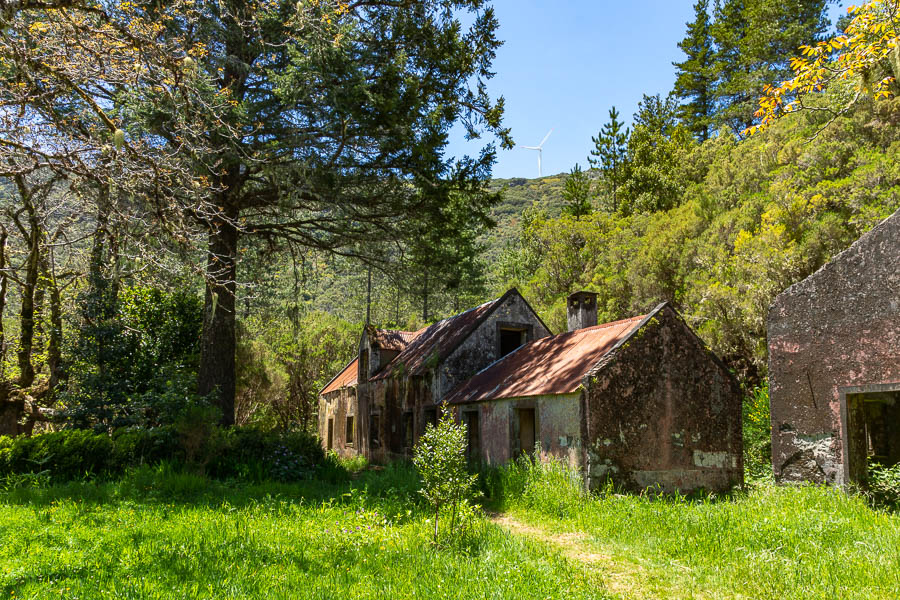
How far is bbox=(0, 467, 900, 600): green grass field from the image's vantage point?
6.19 meters

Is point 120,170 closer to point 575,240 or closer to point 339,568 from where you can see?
point 339,568

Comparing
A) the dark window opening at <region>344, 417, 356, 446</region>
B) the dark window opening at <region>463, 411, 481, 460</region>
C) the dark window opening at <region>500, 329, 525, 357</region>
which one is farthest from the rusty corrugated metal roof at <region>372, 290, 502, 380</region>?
the dark window opening at <region>344, 417, 356, 446</region>

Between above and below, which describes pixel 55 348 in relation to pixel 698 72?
below

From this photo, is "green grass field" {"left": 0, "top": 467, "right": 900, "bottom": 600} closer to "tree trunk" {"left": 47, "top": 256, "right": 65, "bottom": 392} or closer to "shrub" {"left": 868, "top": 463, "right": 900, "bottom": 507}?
"shrub" {"left": 868, "top": 463, "right": 900, "bottom": 507}

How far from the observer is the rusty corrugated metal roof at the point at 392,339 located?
922 inches

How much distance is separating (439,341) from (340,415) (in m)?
9.10

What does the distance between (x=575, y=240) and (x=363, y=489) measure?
2127cm

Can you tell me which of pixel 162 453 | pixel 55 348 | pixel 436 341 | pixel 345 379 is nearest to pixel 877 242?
pixel 436 341

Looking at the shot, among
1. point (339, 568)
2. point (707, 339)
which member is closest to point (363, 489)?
point (339, 568)

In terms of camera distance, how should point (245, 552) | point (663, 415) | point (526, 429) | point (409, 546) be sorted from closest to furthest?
point (245, 552) < point (409, 546) < point (663, 415) < point (526, 429)

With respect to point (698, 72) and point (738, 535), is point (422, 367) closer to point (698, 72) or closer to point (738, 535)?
point (738, 535)

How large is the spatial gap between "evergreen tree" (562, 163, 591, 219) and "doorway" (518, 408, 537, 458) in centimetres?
2622

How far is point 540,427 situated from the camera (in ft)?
44.3

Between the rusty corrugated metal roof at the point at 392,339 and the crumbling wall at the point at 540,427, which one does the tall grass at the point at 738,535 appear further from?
the rusty corrugated metal roof at the point at 392,339
